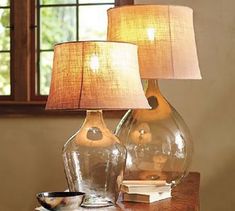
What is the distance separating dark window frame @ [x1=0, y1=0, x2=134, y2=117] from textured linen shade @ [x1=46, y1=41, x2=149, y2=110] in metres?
1.52

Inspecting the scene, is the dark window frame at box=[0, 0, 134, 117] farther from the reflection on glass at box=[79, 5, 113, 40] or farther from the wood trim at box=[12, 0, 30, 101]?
the reflection on glass at box=[79, 5, 113, 40]

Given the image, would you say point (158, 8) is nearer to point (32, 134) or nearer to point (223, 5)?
point (223, 5)

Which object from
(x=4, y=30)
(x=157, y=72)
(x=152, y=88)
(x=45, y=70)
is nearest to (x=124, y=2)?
(x=45, y=70)

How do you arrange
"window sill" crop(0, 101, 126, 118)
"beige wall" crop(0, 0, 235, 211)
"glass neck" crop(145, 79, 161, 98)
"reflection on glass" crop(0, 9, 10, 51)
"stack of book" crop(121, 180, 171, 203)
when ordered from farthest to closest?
"reflection on glass" crop(0, 9, 10, 51)
"window sill" crop(0, 101, 126, 118)
"beige wall" crop(0, 0, 235, 211)
"glass neck" crop(145, 79, 161, 98)
"stack of book" crop(121, 180, 171, 203)

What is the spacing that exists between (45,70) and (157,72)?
4.74 feet

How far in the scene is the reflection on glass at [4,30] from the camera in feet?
10.7

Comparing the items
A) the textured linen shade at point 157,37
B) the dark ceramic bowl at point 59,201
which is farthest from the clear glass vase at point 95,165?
the textured linen shade at point 157,37

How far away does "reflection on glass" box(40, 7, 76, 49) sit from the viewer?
3.23 meters

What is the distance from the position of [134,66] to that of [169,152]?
0.43 meters

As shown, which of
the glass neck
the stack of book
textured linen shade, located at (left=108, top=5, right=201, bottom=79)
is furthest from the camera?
the glass neck

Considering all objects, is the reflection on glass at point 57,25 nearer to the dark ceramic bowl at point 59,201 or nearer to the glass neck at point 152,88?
the glass neck at point 152,88

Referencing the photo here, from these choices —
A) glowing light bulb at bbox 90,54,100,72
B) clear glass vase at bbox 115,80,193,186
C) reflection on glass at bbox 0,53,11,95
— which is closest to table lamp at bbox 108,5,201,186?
clear glass vase at bbox 115,80,193,186

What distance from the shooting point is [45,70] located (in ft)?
10.7

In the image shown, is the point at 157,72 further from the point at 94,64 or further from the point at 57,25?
the point at 57,25
